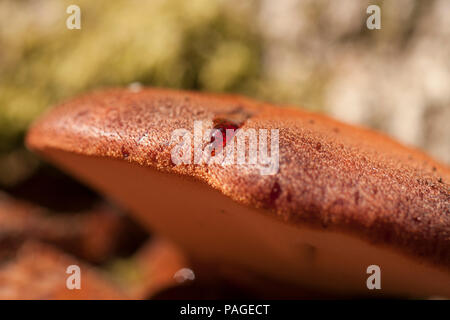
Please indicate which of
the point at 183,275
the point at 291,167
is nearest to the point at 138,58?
the point at 183,275

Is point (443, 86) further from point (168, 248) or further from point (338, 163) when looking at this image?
point (168, 248)

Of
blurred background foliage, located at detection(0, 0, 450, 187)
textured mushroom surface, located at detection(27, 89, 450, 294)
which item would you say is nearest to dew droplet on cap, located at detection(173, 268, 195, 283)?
textured mushroom surface, located at detection(27, 89, 450, 294)

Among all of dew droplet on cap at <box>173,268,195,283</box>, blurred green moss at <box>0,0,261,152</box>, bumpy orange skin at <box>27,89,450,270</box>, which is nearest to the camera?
bumpy orange skin at <box>27,89,450,270</box>

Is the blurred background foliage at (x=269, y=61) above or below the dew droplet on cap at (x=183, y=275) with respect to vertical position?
above

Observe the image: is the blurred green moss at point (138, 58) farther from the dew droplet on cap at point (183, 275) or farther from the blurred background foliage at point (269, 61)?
the dew droplet on cap at point (183, 275)

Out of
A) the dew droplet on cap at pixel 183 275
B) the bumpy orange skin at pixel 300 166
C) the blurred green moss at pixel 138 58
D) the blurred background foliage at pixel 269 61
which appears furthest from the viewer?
the blurred green moss at pixel 138 58

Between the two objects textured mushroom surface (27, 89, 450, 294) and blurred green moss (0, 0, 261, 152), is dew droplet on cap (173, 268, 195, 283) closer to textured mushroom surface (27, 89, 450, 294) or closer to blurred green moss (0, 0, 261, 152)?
textured mushroom surface (27, 89, 450, 294)

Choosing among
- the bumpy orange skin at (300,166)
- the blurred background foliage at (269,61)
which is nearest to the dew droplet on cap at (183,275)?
the bumpy orange skin at (300,166)
